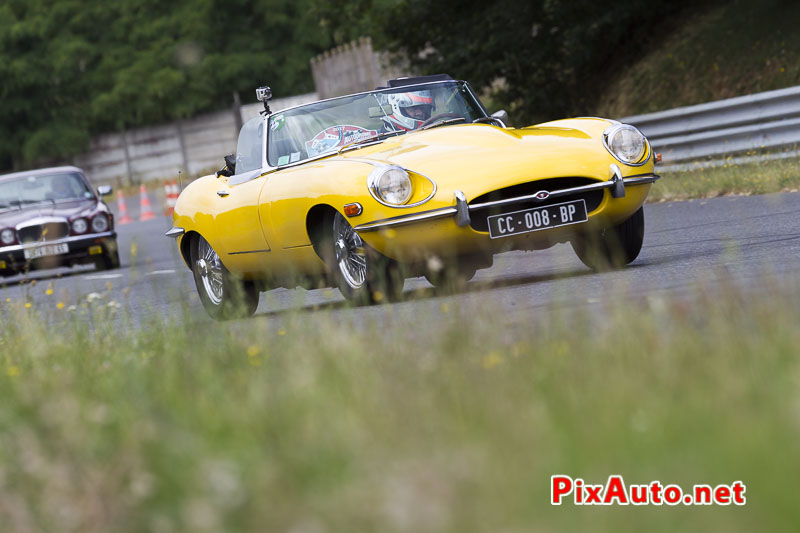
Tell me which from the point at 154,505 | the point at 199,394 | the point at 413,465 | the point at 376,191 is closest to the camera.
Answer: the point at 413,465

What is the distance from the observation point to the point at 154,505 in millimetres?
3412

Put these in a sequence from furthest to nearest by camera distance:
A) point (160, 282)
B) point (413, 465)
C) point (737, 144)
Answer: point (737, 144) < point (160, 282) < point (413, 465)

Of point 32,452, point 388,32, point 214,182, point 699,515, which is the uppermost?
point 388,32

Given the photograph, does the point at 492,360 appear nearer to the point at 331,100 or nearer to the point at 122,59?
the point at 331,100

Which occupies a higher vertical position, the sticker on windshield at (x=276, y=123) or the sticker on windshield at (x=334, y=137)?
the sticker on windshield at (x=276, y=123)

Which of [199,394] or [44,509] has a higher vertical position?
[199,394]

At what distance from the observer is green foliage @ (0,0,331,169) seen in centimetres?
4788

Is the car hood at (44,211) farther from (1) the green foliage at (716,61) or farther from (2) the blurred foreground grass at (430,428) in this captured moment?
(2) the blurred foreground grass at (430,428)

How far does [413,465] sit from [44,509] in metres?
0.93

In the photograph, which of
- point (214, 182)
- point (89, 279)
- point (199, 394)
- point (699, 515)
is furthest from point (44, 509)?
point (89, 279)

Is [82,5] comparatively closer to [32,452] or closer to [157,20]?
[157,20]

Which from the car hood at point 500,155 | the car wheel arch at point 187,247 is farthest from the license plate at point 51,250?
the car hood at point 500,155

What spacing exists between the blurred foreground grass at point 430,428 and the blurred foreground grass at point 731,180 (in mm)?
8038

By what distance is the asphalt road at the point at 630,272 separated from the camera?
7.07 m
